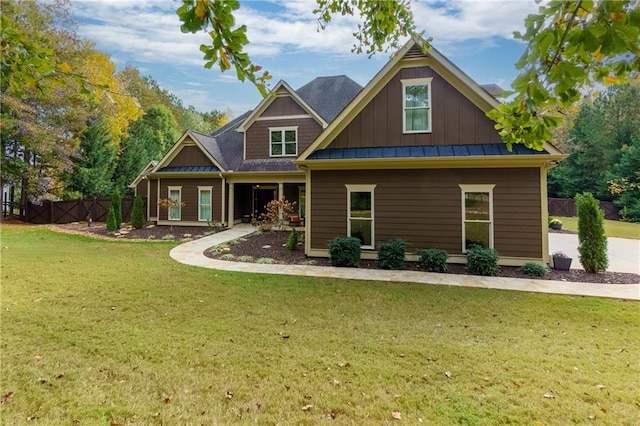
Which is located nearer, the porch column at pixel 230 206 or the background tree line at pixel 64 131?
the porch column at pixel 230 206

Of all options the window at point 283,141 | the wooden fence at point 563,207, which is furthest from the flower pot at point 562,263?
the wooden fence at point 563,207

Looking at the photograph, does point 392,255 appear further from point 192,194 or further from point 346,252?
point 192,194

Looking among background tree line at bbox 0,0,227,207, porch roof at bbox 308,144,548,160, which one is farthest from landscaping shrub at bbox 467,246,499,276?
background tree line at bbox 0,0,227,207

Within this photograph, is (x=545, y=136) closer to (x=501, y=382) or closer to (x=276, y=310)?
(x=501, y=382)

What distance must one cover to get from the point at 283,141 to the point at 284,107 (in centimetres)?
175

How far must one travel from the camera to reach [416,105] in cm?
895

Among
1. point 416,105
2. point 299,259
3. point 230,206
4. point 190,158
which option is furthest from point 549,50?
point 190,158

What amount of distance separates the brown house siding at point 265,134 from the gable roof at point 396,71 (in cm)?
642

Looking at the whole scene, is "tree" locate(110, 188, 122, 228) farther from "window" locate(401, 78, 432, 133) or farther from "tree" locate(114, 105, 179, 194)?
"window" locate(401, 78, 432, 133)

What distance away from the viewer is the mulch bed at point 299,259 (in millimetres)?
7375

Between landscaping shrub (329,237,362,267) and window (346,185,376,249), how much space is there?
66cm

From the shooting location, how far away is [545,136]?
2092 mm

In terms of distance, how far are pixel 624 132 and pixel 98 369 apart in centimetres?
3526

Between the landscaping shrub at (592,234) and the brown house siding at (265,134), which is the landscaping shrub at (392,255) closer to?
the landscaping shrub at (592,234)
